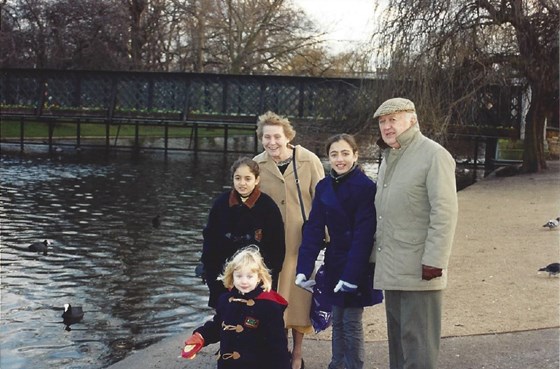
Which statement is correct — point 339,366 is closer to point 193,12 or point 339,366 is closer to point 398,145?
point 398,145

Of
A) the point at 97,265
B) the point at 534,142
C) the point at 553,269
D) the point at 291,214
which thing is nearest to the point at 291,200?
the point at 291,214

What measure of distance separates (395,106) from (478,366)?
2.30m

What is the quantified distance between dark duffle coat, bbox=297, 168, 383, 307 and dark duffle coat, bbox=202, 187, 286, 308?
220mm

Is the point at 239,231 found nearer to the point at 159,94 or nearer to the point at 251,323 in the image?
the point at 251,323

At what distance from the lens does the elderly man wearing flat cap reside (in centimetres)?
518

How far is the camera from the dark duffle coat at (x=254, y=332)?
5270 millimetres

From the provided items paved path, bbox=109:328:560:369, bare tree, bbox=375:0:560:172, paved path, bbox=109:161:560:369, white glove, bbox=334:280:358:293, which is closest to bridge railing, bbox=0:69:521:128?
bare tree, bbox=375:0:560:172

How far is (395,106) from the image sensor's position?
17.8ft

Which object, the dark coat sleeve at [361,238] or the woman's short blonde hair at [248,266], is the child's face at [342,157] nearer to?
the dark coat sleeve at [361,238]

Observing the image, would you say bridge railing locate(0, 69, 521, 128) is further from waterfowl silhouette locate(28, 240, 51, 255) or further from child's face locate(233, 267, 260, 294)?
child's face locate(233, 267, 260, 294)

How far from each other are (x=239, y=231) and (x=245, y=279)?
807 mm

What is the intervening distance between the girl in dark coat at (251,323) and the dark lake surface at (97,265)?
3.27 metres

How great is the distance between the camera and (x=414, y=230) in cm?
532

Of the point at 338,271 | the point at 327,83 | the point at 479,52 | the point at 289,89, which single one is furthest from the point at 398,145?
the point at 289,89
